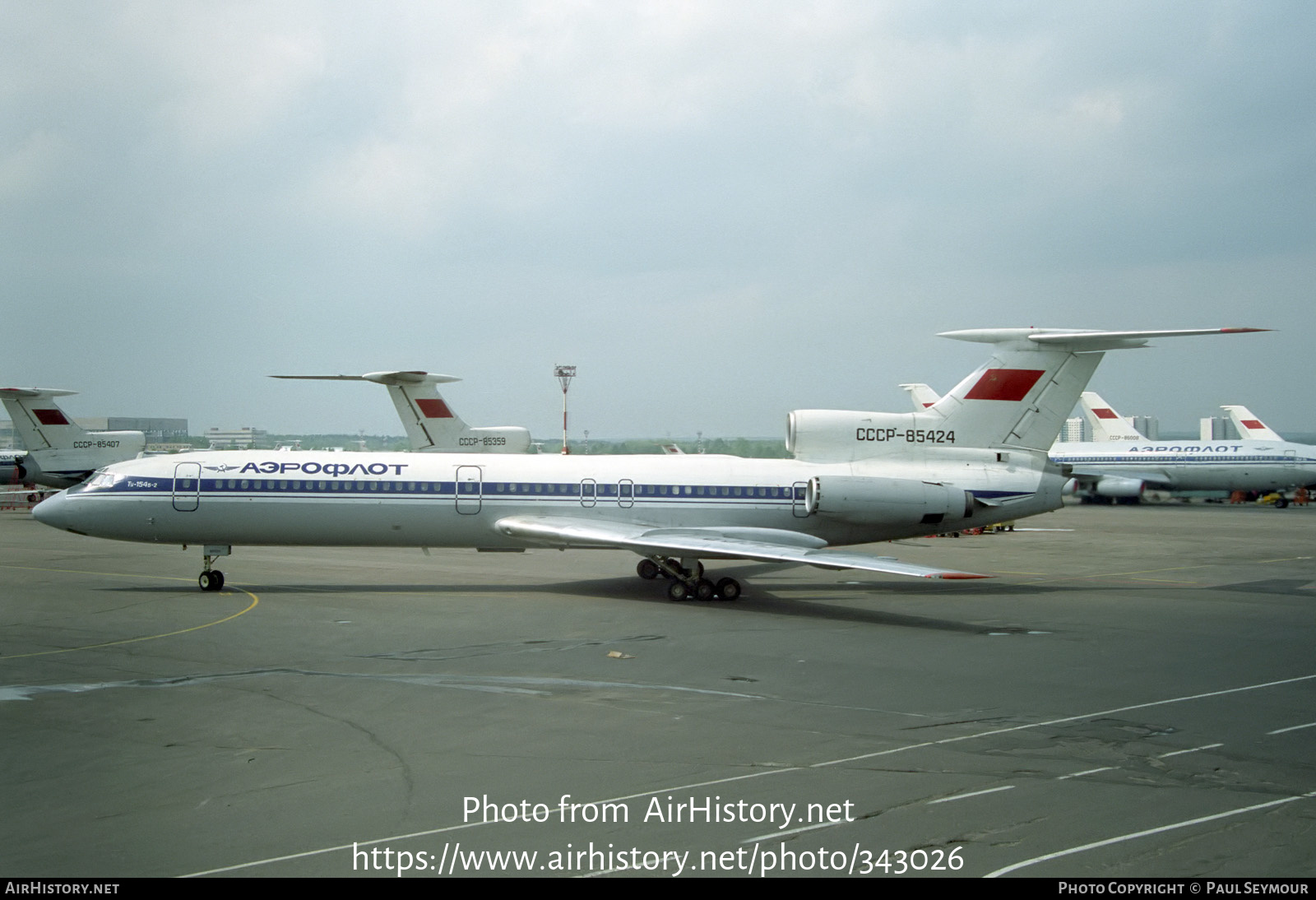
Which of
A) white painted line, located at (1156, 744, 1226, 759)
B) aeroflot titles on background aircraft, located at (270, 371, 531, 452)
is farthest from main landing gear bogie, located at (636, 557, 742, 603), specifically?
aeroflot titles on background aircraft, located at (270, 371, 531, 452)

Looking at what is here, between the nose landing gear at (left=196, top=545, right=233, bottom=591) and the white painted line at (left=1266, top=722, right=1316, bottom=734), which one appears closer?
the white painted line at (left=1266, top=722, right=1316, bottom=734)

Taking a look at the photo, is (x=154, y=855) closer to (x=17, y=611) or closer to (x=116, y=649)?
(x=116, y=649)

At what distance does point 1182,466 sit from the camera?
6097 cm

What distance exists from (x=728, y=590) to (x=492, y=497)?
17.8 feet

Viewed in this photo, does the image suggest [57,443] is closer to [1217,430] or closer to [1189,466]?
[1189,466]

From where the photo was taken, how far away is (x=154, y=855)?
7109mm

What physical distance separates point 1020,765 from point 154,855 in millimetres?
7070

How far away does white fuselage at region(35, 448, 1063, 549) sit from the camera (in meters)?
22.3

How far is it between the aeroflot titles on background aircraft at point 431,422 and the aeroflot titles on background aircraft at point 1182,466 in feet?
106

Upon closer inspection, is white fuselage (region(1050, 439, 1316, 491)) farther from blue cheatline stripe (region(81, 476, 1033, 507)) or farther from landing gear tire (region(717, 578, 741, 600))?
landing gear tire (region(717, 578, 741, 600))

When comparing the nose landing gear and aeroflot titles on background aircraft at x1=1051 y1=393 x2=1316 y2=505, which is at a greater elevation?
aeroflot titles on background aircraft at x1=1051 y1=393 x2=1316 y2=505

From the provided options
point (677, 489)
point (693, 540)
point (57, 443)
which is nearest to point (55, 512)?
point (677, 489)

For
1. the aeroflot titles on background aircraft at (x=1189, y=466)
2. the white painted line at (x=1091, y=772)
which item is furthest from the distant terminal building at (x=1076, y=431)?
the white painted line at (x=1091, y=772)

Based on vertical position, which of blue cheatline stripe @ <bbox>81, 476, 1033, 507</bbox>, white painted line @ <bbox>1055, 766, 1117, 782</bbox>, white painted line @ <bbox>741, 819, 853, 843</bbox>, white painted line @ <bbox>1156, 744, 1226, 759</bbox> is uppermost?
A: blue cheatline stripe @ <bbox>81, 476, 1033, 507</bbox>
